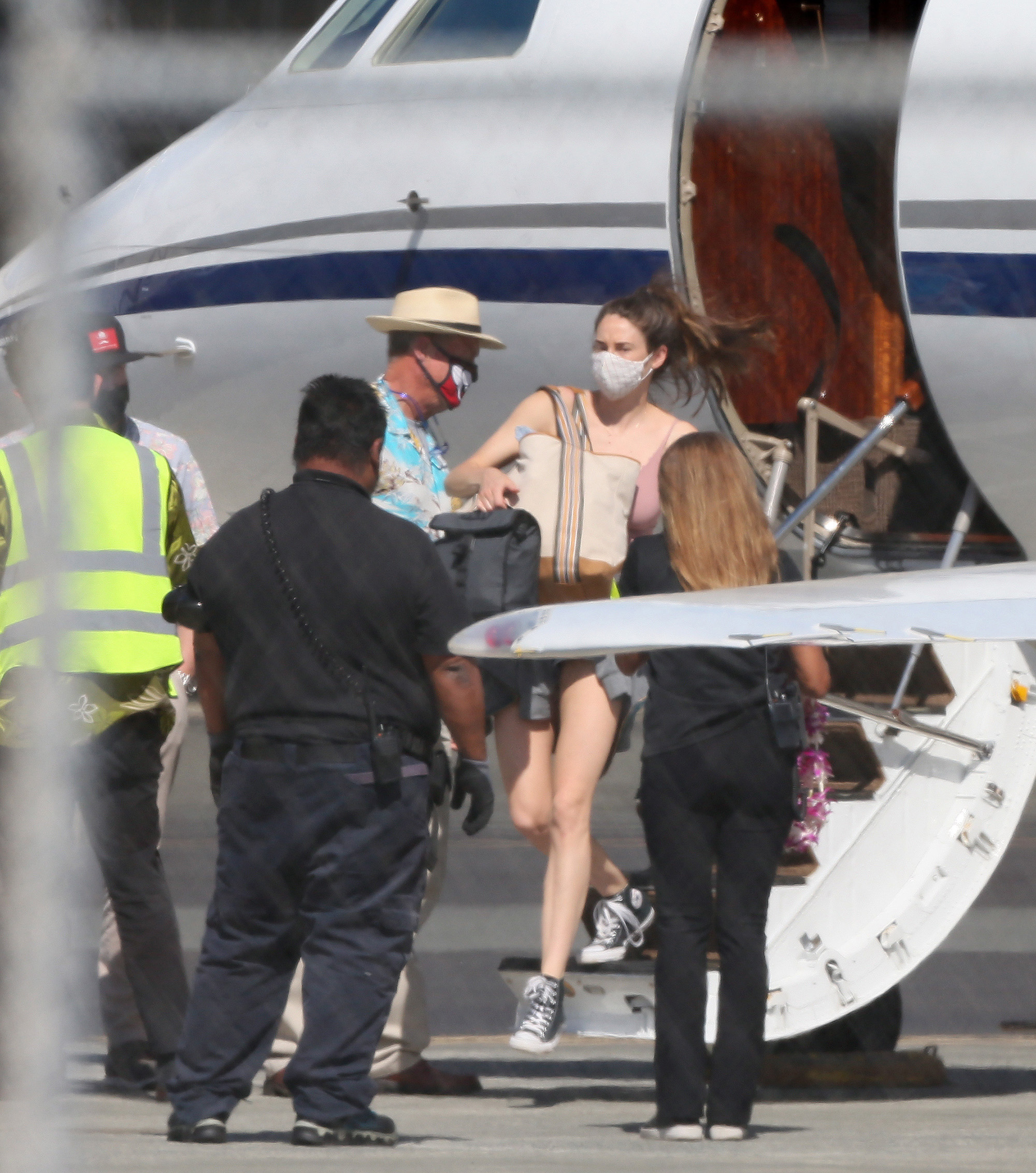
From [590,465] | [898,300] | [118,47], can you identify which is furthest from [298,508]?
[898,300]

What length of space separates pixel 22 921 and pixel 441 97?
120 cm

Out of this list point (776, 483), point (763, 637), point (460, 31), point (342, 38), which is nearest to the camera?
point (763, 637)

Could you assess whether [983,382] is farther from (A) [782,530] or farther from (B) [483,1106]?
(B) [483,1106]

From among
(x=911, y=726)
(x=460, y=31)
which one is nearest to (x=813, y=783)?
(x=911, y=726)

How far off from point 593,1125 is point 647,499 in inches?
57.9

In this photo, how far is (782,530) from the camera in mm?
4980

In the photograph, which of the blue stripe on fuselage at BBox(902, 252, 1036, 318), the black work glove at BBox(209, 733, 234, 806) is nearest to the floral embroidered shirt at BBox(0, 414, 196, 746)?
the black work glove at BBox(209, 733, 234, 806)

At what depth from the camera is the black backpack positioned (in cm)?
425

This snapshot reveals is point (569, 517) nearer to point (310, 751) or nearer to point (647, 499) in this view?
point (647, 499)

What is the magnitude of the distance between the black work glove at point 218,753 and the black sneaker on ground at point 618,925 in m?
1.05

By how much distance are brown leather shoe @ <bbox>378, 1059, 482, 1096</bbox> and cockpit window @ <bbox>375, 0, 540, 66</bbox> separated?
3.07 m

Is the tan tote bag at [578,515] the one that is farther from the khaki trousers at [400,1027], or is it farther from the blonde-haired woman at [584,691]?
the khaki trousers at [400,1027]

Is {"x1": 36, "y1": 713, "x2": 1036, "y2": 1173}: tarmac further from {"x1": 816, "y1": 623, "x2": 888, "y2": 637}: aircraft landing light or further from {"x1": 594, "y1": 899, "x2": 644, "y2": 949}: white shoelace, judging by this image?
{"x1": 816, "y1": 623, "x2": 888, "y2": 637}: aircraft landing light

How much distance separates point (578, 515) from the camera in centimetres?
441
